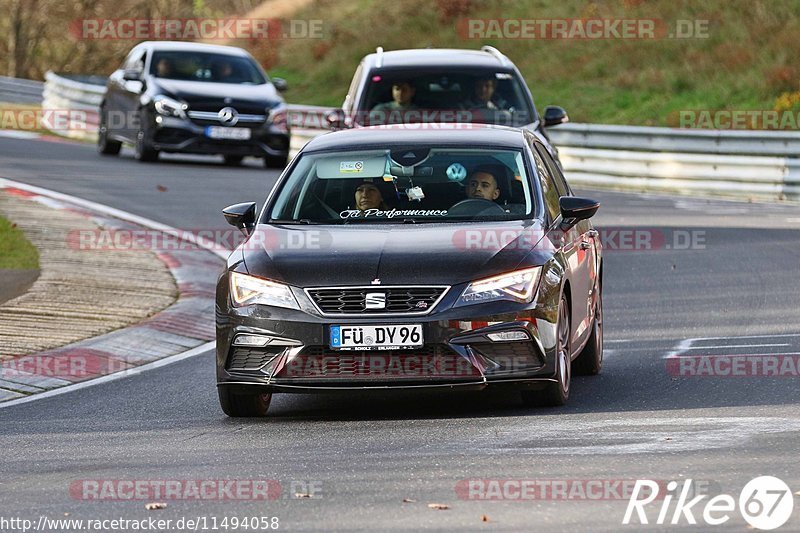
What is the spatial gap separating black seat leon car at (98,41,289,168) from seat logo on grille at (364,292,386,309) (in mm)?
17350

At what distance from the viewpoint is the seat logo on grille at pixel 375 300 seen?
9117 mm

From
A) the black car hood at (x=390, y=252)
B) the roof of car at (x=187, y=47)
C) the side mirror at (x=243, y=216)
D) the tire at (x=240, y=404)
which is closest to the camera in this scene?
the black car hood at (x=390, y=252)

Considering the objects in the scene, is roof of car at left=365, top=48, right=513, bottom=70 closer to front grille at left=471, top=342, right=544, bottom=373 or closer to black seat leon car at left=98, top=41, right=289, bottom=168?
black seat leon car at left=98, top=41, right=289, bottom=168

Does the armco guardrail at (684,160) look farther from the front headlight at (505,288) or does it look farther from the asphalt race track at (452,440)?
the front headlight at (505,288)

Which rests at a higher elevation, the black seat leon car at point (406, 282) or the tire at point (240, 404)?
the black seat leon car at point (406, 282)

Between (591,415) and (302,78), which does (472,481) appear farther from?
(302,78)

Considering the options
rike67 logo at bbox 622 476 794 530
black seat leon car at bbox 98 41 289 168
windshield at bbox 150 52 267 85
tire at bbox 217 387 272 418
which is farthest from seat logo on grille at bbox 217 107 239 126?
rike67 logo at bbox 622 476 794 530

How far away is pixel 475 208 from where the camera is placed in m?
10.2

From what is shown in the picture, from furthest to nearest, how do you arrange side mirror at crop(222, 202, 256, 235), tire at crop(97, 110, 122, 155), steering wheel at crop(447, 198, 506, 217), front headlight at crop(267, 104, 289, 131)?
1. tire at crop(97, 110, 122, 155)
2. front headlight at crop(267, 104, 289, 131)
3. side mirror at crop(222, 202, 256, 235)
4. steering wheel at crop(447, 198, 506, 217)

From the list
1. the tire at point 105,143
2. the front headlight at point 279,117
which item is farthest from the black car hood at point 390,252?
the tire at point 105,143

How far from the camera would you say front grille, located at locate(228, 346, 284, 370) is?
932 centimetres

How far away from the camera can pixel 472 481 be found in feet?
24.7

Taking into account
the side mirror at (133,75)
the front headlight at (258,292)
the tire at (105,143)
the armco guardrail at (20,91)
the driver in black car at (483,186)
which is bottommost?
the armco guardrail at (20,91)

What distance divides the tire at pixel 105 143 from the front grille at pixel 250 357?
19313 millimetres
